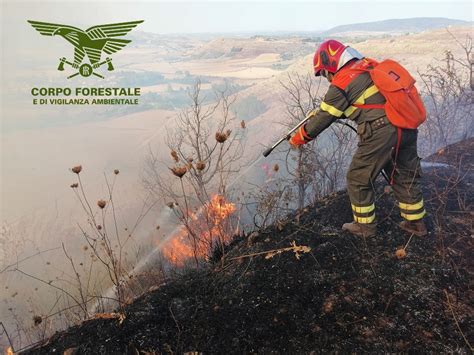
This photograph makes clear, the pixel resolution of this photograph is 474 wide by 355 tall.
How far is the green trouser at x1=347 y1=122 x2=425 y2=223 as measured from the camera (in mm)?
3055

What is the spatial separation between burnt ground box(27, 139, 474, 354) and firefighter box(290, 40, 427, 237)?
0.28 meters

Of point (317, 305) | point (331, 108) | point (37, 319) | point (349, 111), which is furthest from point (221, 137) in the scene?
point (37, 319)

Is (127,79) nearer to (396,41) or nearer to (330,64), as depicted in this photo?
(396,41)

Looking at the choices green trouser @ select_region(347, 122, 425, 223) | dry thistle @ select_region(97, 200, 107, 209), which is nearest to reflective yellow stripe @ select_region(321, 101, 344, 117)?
green trouser @ select_region(347, 122, 425, 223)

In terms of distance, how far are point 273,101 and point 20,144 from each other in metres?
45.8

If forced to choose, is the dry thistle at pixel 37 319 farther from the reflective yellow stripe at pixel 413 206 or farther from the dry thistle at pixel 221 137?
the reflective yellow stripe at pixel 413 206

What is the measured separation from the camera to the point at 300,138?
3291mm

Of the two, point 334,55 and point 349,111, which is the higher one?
point 334,55

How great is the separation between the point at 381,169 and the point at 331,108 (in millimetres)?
765

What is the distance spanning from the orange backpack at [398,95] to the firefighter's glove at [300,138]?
1.90 ft

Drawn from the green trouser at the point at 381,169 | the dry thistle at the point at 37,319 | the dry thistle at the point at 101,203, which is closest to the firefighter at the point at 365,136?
the green trouser at the point at 381,169

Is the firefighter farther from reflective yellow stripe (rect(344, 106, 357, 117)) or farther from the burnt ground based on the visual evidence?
the burnt ground

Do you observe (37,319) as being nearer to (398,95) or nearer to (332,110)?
(332,110)

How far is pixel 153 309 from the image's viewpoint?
269 centimetres
